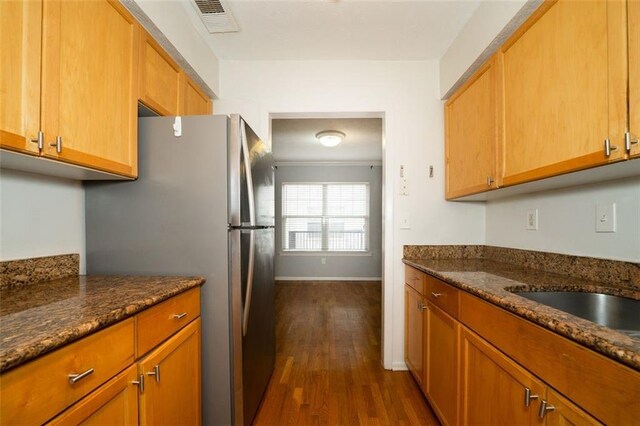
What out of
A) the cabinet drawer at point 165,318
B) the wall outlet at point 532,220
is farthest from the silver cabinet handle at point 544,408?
the cabinet drawer at point 165,318

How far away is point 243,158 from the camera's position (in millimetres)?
1390

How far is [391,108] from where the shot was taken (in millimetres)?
2189

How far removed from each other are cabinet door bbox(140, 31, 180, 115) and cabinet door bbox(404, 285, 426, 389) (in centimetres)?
198

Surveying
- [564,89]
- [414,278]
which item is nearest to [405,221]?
[414,278]

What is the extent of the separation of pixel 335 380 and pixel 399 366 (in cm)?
54

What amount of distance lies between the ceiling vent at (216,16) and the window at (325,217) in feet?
13.2

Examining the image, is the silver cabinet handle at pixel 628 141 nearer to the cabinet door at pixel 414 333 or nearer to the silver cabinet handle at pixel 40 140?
the cabinet door at pixel 414 333

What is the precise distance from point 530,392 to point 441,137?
1.82m

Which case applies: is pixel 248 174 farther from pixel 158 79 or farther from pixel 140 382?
pixel 140 382

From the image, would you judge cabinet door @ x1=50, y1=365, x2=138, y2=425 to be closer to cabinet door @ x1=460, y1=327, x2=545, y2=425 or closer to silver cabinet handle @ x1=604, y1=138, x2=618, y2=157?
cabinet door @ x1=460, y1=327, x2=545, y2=425

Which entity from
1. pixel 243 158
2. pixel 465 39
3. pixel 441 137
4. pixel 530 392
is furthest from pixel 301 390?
pixel 465 39

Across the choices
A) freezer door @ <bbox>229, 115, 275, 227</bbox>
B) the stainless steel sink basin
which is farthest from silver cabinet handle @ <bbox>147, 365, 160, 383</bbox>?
the stainless steel sink basin

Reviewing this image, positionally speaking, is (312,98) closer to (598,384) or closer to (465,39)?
(465,39)

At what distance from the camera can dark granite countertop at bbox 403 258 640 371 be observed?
594mm
